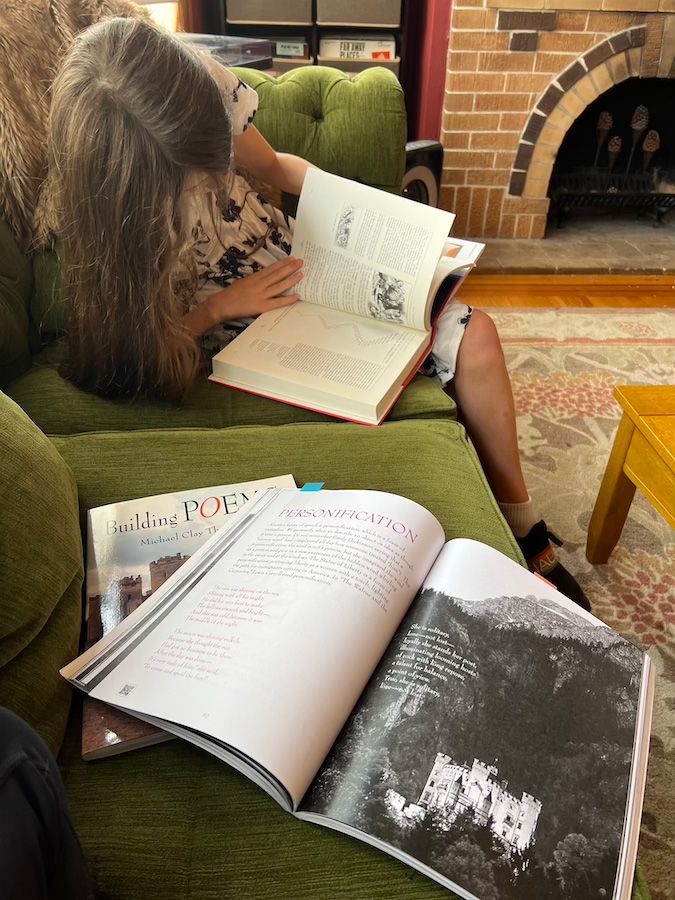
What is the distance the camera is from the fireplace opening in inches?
107

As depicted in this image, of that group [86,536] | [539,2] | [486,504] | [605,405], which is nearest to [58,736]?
[86,536]

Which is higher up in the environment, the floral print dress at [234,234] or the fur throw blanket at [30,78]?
the fur throw blanket at [30,78]

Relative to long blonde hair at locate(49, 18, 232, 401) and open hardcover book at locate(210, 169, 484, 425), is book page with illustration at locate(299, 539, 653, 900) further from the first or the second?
long blonde hair at locate(49, 18, 232, 401)

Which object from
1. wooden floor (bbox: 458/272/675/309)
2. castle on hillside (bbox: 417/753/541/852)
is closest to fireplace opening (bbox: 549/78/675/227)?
wooden floor (bbox: 458/272/675/309)

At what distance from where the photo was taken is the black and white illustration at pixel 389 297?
1112 millimetres

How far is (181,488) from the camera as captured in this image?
88 centimetres

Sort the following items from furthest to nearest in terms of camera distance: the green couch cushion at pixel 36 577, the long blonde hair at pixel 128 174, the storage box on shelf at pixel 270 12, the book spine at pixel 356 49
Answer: the book spine at pixel 356 49
the storage box on shelf at pixel 270 12
the long blonde hair at pixel 128 174
the green couch cushion at pixel 36 577

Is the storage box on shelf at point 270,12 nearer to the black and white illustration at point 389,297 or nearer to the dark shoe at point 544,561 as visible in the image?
the black and white illustration at point 389,297

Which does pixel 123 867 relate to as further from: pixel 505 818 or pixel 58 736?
pixel 505 818

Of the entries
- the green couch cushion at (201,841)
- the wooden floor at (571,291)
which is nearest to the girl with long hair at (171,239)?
the green couch cushion at (201,841)

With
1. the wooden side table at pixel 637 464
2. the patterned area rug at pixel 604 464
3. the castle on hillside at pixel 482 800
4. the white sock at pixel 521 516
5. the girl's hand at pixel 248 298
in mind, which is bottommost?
the patterned area rug at pixel 604 464

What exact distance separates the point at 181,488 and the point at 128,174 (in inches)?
15.9

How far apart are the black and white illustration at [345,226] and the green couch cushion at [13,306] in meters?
0.50

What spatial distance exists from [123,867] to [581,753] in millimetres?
348
